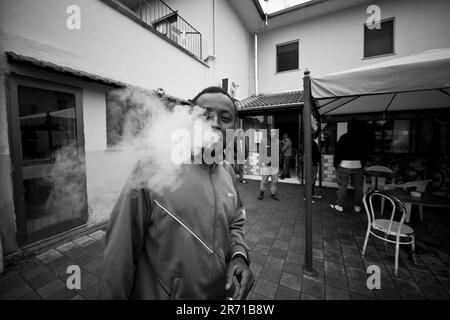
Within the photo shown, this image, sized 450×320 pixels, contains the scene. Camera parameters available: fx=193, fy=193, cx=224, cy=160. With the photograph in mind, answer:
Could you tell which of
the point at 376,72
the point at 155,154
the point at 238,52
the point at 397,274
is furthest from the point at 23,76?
the point at 238,52

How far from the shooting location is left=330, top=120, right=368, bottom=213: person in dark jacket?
4934 mm

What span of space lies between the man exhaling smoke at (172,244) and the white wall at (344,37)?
1084cm

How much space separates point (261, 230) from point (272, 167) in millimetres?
2494

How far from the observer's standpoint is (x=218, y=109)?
4.63 feet

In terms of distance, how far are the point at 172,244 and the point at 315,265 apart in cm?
293

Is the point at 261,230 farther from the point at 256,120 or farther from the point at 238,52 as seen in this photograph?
the point at 238,52

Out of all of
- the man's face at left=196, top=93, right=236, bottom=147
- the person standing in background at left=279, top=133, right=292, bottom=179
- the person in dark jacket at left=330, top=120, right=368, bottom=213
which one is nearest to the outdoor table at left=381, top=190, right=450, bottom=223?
the person in dark jacket at left=330, top=120, right=368, bottom=213

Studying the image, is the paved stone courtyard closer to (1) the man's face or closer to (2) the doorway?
(2) the doorway

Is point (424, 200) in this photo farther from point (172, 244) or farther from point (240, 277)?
point (172, 244)

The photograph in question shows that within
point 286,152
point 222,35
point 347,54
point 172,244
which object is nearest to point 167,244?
point 172,244

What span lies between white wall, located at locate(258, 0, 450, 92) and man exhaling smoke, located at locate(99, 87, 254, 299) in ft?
35.6

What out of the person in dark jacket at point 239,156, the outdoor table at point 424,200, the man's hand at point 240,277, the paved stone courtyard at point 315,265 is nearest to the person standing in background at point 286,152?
the person in dark jacket at point 239,156

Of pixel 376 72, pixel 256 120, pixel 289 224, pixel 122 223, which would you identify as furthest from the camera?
pixel 256 120

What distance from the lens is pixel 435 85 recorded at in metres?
2.42
